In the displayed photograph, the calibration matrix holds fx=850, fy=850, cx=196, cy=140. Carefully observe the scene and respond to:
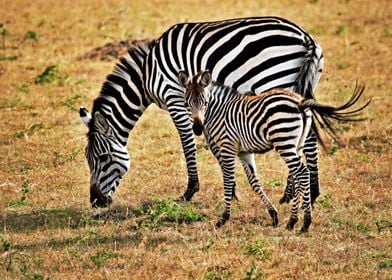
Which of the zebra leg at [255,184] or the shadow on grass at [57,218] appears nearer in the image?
the zebra leg at [255,184]

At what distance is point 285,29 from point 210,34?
106 centimetres

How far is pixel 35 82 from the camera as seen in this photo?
56.8ft

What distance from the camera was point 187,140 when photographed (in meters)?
11.1

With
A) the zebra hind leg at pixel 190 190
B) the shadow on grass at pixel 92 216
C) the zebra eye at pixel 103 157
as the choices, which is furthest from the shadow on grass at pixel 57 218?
the zebra hind leg at pixel 190 190

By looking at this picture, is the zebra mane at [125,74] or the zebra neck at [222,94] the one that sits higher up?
the zebra mane at [125,74]

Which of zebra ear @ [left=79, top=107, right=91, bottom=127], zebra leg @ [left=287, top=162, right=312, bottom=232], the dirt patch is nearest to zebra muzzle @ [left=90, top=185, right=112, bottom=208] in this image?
zebra ear @ [left=79, top=107, right=91, bottom=127]

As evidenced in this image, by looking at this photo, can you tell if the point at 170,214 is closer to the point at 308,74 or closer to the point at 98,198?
the point at 98,198

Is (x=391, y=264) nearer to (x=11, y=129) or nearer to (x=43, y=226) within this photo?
(x=43, y=226)

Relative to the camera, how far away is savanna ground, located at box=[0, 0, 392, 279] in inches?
320

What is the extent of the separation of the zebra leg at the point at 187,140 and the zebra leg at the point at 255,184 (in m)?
1.32

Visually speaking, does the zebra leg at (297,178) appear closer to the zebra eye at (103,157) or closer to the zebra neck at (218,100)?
the zebra neck at (218,100)

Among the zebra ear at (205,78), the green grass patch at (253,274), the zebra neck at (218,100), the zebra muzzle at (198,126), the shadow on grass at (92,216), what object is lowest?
the green grass patch at (253,274)

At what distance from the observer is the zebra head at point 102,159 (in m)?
10.6

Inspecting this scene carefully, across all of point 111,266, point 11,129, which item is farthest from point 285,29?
point 11,129
